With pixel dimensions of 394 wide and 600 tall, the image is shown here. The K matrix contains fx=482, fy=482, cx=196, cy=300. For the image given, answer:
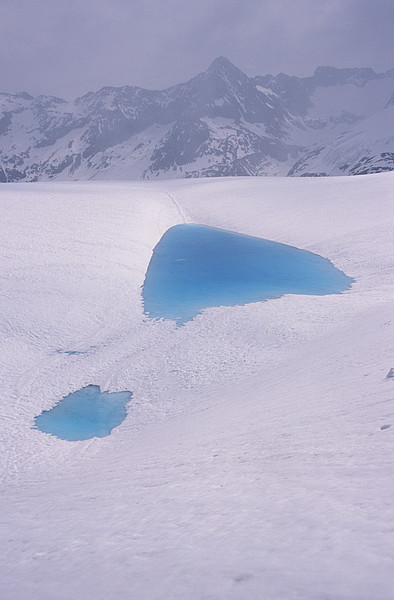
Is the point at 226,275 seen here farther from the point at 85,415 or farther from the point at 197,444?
the point at 197,444

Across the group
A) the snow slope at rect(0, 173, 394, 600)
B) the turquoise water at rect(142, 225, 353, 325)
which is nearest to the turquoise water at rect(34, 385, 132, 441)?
the snow slope at rect(0, 173, 394, 600)

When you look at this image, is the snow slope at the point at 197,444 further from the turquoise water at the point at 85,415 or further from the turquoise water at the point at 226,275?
the turquoise water at the point at 226,275

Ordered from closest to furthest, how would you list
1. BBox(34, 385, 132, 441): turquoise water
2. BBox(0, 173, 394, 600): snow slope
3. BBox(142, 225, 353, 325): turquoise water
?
BBox(0, 173, 394, 600): snow slope → BBox(34, 385, 132, 441): turquoise water → BBox(142, 225, 353, 325): turquoise water

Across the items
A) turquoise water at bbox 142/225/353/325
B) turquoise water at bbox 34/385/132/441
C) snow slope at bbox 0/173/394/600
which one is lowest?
turquoise water at bbox 142/225/353/325

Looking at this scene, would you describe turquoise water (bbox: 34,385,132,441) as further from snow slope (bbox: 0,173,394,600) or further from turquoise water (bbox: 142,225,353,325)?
turquoise water (bbox: 142,225,353,325)

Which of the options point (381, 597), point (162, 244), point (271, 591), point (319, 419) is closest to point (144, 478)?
point (319, 419)

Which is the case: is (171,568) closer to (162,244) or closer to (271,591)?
(271,591)
